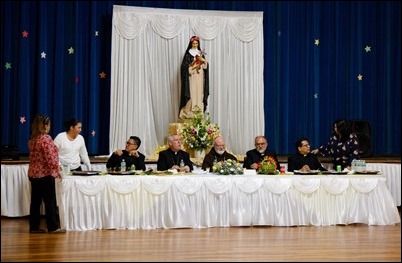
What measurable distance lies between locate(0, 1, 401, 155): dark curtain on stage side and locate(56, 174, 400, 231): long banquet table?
4019 millimetres

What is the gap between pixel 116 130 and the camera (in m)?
10.6

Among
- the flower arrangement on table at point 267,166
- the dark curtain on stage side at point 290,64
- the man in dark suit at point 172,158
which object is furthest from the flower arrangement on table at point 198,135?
the dark curtain on stage side at point 290,64

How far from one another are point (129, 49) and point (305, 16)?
134 inches

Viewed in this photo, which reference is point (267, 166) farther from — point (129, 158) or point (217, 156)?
point (129, 158)

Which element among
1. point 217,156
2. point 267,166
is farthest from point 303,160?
point 217,156

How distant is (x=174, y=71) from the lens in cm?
1109

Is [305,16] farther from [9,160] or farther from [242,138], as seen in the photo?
[9,160]

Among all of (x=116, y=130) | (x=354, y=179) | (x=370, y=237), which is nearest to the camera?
(x=370, y=237)

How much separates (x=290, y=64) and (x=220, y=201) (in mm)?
5215

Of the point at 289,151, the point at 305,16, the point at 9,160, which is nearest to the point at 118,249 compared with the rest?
the point at 9,160

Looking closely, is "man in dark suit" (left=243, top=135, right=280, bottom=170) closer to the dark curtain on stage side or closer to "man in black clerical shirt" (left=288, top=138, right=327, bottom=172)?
"man in black clerical shirt" (left=288, top=138, right=327, bottom=172)

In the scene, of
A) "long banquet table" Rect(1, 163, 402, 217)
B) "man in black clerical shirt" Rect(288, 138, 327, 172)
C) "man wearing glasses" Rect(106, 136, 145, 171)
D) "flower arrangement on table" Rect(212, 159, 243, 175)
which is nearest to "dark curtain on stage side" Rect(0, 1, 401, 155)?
"long banquet table" Rect(1, 163, 402, 217)

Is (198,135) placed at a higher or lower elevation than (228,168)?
higher

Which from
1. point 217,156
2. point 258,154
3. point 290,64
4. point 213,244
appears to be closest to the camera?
point 213,244
